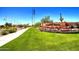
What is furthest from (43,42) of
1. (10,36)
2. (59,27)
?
(10,36)

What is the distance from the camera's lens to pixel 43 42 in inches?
122

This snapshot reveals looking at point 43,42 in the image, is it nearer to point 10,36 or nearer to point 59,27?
point 59,27

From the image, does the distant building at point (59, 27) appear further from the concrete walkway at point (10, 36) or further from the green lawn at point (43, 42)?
the concrete walkway at point (10, 36)

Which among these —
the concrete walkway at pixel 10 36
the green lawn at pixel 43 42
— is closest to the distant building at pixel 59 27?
the green lawn at pixel 43 42

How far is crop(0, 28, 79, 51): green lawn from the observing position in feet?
10.1

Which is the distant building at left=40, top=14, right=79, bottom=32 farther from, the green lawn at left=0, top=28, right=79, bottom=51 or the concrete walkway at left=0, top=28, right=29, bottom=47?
the concrete walkway at left=0, top=28, right=29, bottom=47

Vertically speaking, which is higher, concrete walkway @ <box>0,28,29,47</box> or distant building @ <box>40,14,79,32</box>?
distant building @ <box>40,14,79,32</box>

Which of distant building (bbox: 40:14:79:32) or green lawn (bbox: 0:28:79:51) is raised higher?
distant building (bbox: 40:14:79:32)

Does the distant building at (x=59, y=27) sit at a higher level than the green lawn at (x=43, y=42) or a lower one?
higher

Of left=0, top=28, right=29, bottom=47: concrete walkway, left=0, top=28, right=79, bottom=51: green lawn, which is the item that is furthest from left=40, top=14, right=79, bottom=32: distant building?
left=0, top=28, right=29, bottom=47: concrete walkway

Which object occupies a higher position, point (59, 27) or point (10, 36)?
point (59, 27)

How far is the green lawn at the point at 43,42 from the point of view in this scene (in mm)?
3080
